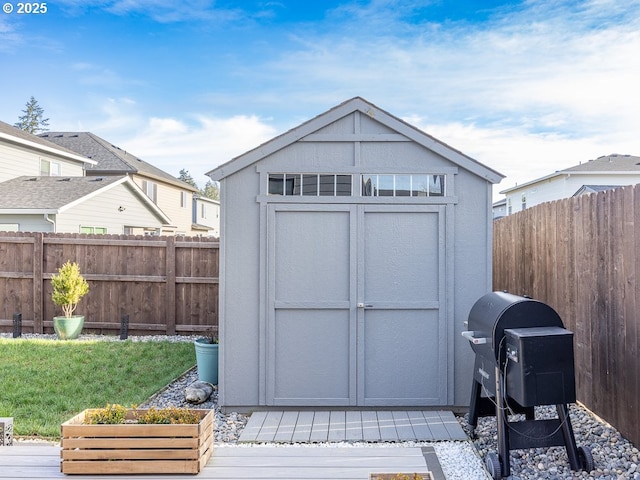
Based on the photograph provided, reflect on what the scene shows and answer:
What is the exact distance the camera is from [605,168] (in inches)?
771

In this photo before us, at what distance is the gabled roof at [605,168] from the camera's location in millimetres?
19297

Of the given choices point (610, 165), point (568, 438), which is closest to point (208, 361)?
point (568, 438)

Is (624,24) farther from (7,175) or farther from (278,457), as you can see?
(7,175)

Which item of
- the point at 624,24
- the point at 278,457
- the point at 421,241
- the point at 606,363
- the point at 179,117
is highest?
the point at 179,117

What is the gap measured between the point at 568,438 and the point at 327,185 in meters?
2.88

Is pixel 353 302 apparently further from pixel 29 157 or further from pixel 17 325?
pixel 29 157

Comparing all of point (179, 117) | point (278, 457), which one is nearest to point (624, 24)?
point (278, 457)

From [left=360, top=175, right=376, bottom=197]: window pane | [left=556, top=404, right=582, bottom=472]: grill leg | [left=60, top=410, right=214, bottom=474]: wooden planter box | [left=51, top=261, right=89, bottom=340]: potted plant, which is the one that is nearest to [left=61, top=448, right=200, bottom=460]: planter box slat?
[left=60, top=410, right=214, bottom=474]: wooden planter box

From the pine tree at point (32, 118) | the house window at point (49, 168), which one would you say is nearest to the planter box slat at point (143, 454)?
the house window at point (49, 168)

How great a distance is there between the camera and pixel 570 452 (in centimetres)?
352

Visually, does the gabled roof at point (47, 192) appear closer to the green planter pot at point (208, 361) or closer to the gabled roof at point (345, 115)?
the green planter pot at point (208, 361)

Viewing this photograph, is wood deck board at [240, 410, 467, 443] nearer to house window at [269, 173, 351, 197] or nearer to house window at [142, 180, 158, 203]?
house window at [269, 173, 351, 197]

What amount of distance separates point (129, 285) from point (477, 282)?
6.41 meters

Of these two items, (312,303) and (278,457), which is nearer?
(278,457)
